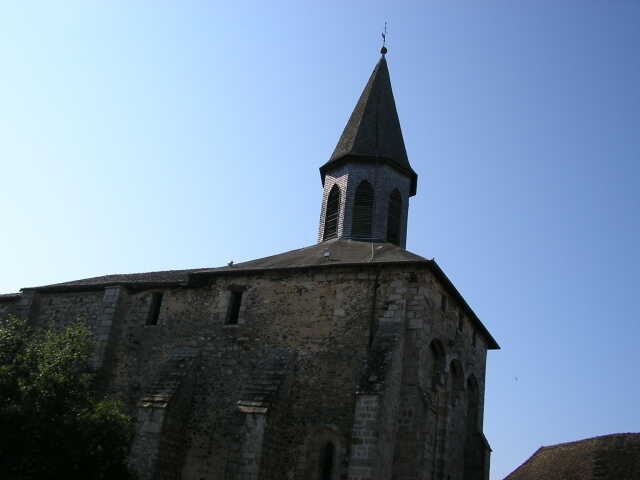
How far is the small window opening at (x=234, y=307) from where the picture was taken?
19891 millimetres

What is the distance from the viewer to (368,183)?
23.1m

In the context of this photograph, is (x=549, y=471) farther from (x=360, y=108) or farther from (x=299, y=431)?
(x=360, y=108)

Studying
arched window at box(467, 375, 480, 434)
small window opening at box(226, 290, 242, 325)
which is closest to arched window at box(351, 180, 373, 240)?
small window opening at box(226, 290, 242, 325)

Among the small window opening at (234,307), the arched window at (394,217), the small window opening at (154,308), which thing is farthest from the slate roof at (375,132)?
the small window opening at (154,308)

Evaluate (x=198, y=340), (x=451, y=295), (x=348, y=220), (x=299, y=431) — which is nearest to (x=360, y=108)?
(x=348, y=220)

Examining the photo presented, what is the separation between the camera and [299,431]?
17.3 metres

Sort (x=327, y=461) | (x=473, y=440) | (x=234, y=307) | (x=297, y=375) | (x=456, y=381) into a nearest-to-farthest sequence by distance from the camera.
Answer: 1. (x=327, y=461)
2. (x=297, y=375)
3. (x=234, y=307)
4. (x=456, y=381)
5. (x=473, y=440)

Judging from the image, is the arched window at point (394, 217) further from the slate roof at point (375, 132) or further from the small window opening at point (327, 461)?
the small window opening at point (327, 461)

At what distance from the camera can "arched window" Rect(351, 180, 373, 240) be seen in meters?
22.3

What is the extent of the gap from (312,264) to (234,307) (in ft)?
9.57

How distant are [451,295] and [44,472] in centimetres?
1176

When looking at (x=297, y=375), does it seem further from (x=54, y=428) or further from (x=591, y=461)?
(x=591, y=461)

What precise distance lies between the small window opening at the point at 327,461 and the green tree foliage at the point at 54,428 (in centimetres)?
475

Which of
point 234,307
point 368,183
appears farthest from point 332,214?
point 234,307
